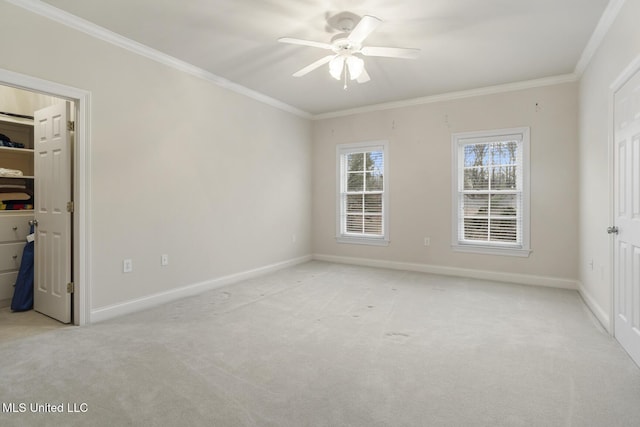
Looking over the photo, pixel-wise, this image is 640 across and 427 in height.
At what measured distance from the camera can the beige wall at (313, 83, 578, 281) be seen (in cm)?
Answer: 450

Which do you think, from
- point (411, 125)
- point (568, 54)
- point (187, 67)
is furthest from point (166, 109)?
point (568, 54)

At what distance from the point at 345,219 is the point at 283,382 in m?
4.30

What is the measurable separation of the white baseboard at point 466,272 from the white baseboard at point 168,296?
148 cm

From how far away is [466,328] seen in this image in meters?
3.10

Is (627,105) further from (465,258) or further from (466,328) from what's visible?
(465,258)

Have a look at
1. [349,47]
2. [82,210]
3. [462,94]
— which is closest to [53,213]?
[82,210]

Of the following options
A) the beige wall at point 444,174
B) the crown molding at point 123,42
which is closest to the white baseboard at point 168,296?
the beige wall at point 444,174

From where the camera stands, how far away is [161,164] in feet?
12.6

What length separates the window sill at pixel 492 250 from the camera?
474 centimetres

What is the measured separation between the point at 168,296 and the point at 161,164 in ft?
4.93

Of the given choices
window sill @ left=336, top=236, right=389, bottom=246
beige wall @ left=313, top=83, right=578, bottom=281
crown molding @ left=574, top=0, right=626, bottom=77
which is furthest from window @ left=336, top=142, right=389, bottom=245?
crown molding @ left=574, top=0, right=626, bottom=77

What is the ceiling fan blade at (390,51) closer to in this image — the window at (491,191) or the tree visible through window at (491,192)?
the window at (491,191)

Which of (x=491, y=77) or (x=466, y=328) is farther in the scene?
(x=491, y=77)

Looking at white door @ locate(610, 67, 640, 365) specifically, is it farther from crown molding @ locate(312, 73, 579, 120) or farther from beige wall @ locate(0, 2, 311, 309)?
beige wall @ locate(0, 2, 311, 309)
